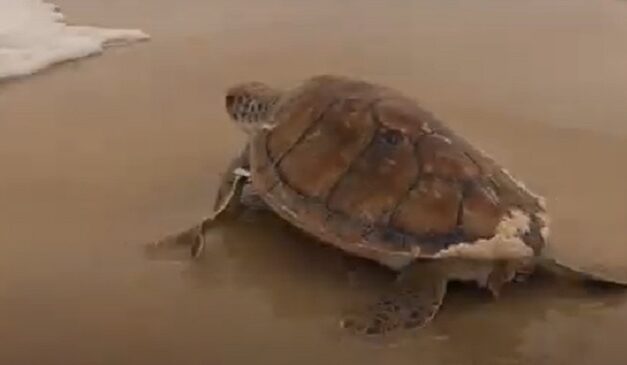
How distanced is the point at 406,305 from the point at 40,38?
92 centimetres

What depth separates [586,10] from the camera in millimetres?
2201

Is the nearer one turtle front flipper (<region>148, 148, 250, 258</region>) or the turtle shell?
the turtle shell

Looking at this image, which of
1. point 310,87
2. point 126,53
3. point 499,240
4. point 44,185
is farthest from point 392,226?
point 126,53

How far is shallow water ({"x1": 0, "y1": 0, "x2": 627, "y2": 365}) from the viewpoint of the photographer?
1047 millimetres

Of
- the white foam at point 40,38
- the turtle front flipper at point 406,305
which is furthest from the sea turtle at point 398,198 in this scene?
the white foam at point 40,38

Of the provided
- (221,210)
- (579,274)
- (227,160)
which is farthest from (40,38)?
(579,274)

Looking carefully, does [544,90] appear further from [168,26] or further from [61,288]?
[61,288]

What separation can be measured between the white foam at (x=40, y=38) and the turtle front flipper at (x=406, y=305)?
774 millimetres

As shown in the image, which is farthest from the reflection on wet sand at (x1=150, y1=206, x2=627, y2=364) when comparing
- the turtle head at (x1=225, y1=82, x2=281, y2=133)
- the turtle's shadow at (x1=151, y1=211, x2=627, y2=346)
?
the turtle head at (x1=225, y1=82, x2=281, y2=133)

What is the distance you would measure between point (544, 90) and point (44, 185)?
754mm

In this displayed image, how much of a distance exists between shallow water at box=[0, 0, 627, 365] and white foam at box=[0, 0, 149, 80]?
0.03 m

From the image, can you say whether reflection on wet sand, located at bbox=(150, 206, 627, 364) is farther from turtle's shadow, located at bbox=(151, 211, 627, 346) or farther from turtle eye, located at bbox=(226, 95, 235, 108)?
turtle eye, located at bbox=(226, 95, 235, 108)

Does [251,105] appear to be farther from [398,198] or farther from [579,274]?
[579,274]

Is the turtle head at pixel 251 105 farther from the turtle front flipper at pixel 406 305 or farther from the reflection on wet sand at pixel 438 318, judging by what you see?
the turtle front flipper at pixel 406 305
